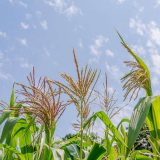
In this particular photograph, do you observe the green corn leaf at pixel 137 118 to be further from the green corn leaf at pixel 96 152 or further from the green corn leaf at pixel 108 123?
the green corn leaf at pixel 96 152

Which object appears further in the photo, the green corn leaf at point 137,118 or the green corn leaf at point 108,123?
the green corn leaf at point 108,123

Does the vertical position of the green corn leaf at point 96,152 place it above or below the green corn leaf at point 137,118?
below

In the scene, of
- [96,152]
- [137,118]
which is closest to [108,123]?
[96,152]

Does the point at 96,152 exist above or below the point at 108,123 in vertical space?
below

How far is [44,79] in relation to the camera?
2312 mm

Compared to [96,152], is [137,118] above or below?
above

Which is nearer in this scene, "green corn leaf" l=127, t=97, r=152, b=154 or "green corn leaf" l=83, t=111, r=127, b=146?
"green corn leaf" l=127, t=97, r=152, b=154

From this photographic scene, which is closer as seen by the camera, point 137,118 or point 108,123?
point 137,118

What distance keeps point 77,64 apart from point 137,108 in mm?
430

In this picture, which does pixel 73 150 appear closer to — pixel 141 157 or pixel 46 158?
pixel 46 158

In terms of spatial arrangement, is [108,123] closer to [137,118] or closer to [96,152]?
[96,152]

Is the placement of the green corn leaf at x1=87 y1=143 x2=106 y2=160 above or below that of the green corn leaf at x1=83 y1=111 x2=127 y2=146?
below

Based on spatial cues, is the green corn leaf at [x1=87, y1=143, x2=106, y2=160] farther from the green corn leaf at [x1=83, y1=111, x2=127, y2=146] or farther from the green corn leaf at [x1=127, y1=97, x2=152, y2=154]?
the green corn leaf at [x1=127, y1=97, x2=152, y2=154]

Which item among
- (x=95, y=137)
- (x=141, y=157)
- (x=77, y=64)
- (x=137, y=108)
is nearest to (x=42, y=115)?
(x=77, y=64)
